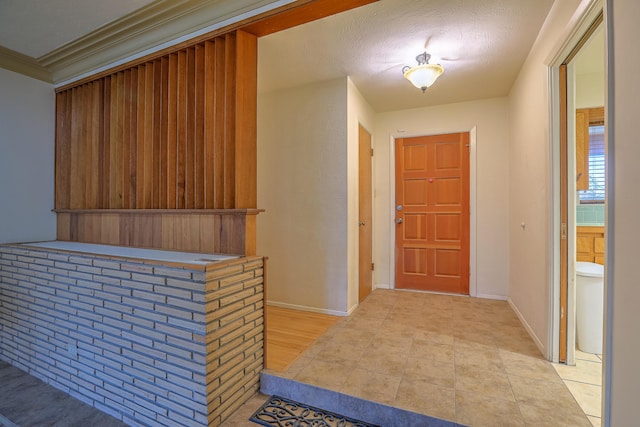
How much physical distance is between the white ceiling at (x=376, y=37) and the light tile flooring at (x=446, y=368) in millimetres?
2387

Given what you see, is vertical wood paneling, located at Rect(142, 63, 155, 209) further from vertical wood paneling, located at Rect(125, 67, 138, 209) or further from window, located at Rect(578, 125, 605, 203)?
window, located at Rect(578, 125, 605, 203)

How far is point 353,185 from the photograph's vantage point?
9.82 ft

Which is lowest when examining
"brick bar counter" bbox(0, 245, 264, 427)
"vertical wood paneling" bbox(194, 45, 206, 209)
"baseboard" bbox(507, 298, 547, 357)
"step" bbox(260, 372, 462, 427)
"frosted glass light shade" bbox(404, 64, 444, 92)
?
"step" bbox(260, 372, 462, 427)

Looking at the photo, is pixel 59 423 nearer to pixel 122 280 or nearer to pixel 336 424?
pixel 122 280

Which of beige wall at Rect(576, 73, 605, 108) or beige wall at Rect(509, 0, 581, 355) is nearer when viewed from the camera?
beige wall at Rect(509, 0, 581, 355)

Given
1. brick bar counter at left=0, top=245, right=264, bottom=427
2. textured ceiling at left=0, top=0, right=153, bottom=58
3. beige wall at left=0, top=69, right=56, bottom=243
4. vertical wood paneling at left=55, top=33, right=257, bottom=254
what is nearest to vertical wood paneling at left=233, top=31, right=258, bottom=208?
vertical wood paneling at left=55, top=33, right=257, bottom=254

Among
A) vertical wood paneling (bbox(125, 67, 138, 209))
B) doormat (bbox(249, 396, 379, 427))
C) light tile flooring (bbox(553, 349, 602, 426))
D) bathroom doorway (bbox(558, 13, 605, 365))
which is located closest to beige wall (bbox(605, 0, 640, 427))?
light tile flooring (bbox(553, 349, 602, 426))

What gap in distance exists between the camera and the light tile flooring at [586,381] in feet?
4.93

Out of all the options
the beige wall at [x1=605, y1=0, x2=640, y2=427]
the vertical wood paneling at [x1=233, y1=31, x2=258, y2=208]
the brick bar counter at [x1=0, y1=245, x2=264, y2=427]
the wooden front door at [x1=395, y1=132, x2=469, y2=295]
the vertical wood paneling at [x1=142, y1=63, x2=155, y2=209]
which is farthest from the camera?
the wooden front door at [x1=395, y1=132, x2=469, y2=295]

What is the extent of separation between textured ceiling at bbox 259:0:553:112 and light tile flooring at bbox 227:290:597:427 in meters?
2.39

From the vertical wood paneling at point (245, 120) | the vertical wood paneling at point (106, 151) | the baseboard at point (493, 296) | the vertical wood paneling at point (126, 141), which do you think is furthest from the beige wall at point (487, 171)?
the vertical wood paneling at point (106, 151)

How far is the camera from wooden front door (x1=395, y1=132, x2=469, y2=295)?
355 cm

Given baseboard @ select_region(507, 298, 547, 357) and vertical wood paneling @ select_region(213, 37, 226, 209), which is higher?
vertical wood paneling @ select_region(213, 37, 226, 209)

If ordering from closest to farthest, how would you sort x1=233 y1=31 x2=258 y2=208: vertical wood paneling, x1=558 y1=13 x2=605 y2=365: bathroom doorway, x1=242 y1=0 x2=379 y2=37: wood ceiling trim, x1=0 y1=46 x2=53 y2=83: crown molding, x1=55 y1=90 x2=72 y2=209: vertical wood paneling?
x1=242 y1=0 x2=379 y2=37: wood ceiling trim → x1=233 y1=31 x2=258 y2=208: vertical wood paneling → x1=558 y1=13 x2=605 y2=365: bathroom doorway → x1=0 y1=46 x2=53 y2=83: crown molding → x1=55 y1=90 x2=72 y2=209: vertical wood paneling
